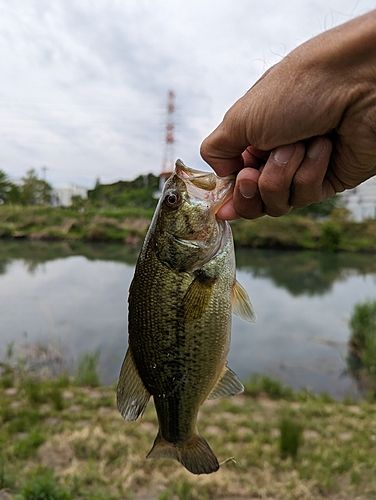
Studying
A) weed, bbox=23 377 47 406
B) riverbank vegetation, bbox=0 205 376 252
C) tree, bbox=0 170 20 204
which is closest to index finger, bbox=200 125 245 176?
weed, bbox=23 377 47 406

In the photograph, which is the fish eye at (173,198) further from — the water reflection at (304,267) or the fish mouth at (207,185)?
the water reflection at (304,267)

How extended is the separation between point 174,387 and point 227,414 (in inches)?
212

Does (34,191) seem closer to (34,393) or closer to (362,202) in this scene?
(362,202)

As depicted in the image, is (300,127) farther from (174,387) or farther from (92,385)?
(92,385)

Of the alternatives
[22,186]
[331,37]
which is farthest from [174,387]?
[22,186]

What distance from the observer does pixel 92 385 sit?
801 centimetres

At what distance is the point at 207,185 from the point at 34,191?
45887 mm

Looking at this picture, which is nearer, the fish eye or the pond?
the fish eye

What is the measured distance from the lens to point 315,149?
5.98 ft

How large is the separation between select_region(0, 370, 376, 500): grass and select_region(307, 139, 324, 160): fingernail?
3.44m

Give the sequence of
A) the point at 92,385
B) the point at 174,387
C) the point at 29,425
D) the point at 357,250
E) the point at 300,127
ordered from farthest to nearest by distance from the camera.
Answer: the point at 357,250 → the point at 92,385 → the point at 29,425 → the point at 174,387 → the point at 300,127

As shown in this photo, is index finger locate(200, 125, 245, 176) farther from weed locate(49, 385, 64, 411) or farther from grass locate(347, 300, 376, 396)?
grass locate(347, 300, 376, 396)

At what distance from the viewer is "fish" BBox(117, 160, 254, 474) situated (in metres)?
1.87

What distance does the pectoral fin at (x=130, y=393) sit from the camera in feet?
6.01
